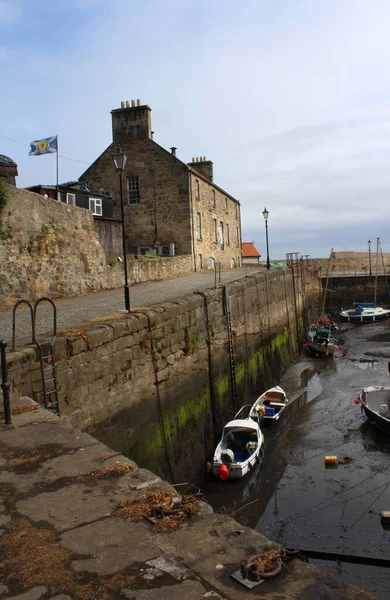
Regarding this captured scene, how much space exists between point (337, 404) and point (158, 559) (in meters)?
15.0

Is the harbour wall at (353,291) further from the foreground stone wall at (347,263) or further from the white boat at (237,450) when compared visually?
the white boat at (237,450)

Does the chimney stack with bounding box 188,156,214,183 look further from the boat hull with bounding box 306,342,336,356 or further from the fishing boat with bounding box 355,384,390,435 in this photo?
the fishing boat with bounding box 355,384,390,435

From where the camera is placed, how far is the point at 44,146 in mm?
22578

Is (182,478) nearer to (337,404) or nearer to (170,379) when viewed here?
(170,379)

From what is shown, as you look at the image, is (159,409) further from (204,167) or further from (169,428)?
(204,167)

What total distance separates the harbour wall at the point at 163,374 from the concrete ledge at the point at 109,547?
2948 mm

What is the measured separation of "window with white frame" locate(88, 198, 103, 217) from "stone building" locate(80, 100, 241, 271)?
3.88 meters

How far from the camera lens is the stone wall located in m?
13.5

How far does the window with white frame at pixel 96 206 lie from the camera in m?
24.2

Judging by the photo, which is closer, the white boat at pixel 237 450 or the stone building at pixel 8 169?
the white boat at pixel 237 450

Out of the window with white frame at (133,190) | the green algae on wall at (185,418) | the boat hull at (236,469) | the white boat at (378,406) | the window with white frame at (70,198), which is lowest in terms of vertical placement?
the boat hull at (236,469)

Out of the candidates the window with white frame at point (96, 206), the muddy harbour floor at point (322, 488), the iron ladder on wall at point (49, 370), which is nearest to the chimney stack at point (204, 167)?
the window with white frame at point (96, 206)

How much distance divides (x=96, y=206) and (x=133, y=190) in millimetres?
4692

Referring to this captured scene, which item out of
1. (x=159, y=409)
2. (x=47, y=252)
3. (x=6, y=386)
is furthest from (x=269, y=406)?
(x=6, y=386)
